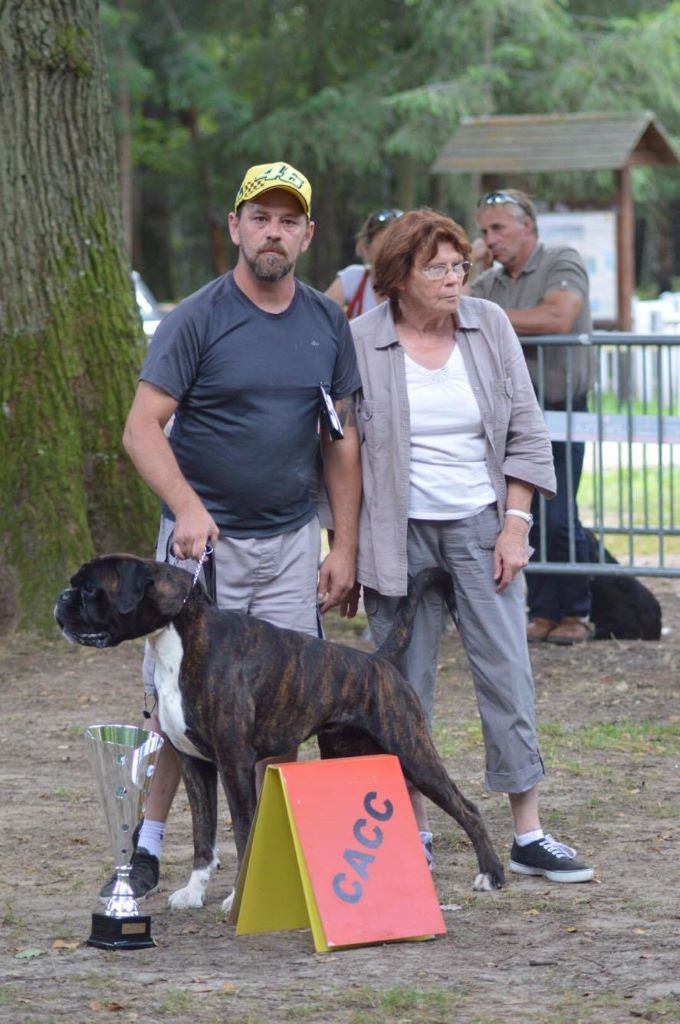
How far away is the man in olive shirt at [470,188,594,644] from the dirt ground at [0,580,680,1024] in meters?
1.41

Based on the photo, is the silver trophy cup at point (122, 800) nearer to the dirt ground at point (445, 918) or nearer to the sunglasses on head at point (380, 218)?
the dirt ground at point (445, 918)

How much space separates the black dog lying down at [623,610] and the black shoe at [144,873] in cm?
431

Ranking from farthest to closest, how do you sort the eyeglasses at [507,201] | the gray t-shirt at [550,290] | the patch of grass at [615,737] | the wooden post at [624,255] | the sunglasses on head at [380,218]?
the wooden post at [624,255], the sunglasses on head at [380,218], the gray t-shirt at [550,290], the eyeglasses at [507,201], the patch of grass at [615,737]

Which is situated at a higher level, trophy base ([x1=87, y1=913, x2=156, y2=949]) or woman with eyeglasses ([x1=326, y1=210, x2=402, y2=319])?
woman with eyeglasses ([x1=326, y1=210, x2=402, y2=319])

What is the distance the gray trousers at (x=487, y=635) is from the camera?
15.4ft

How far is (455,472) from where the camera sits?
468 centimetres

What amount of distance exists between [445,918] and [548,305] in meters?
4.31

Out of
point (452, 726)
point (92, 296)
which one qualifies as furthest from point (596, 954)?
point (92, 296)

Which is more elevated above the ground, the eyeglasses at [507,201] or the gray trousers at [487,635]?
the eyeglasses at [507,201]

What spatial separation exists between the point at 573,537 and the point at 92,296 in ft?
9.38

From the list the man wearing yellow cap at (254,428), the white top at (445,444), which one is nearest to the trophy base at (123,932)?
the man wearing yellow cap at (254,428)

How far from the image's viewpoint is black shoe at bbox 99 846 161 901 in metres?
4.51

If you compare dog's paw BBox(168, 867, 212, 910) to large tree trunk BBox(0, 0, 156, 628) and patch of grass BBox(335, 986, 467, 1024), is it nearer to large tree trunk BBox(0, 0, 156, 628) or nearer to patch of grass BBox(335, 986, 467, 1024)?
patch of grass BBox(335, 986, 467, 1024)

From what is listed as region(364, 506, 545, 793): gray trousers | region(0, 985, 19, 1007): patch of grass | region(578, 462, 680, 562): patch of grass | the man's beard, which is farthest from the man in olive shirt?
region(0, 985, 19, 1007): patch of grass
